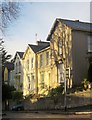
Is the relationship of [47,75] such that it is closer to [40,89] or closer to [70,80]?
[40,89]

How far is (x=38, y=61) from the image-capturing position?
56500 mm

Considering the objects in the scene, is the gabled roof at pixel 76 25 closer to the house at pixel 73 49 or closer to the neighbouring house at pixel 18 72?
the house at pixel 73 49

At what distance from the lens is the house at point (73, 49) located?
44094mm

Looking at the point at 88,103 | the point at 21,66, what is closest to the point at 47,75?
the point at 21,66

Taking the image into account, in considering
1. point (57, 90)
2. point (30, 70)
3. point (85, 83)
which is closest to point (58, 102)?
point (85, 83)

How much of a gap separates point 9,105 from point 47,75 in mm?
9041

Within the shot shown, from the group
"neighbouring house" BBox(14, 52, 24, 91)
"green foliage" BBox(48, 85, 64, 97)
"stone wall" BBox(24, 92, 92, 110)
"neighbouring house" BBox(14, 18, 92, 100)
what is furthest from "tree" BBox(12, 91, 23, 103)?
"green foliage" BBox(48, 85, 64, 97)

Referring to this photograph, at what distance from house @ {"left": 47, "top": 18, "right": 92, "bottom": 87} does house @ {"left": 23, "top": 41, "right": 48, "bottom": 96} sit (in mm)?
9813

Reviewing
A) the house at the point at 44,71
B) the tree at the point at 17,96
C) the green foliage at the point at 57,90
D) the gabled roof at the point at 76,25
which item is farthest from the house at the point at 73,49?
the tree at the point at 17,96

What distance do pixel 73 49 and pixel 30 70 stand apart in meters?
16.3

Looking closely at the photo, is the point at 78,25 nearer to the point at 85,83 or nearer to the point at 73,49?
the point at 73,49

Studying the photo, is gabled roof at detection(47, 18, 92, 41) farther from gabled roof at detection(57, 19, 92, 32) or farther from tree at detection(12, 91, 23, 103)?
tree at detection(12, 91, 23, 103)

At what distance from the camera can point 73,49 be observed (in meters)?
44.4

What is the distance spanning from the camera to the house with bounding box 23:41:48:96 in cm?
5678
